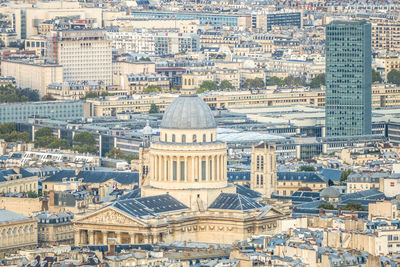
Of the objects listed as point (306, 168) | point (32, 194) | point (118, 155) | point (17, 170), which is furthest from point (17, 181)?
point (118, 155)

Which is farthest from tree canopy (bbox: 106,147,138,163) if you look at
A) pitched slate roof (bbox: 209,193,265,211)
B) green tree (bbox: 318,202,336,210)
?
pitched slate roof (bbox: 209,193,265,211)

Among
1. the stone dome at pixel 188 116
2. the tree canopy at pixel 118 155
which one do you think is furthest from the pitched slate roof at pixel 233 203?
the tree canopy at pixel 118 155

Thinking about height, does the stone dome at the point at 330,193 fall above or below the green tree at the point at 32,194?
above

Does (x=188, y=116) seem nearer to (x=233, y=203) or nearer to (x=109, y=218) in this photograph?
(x=233, y=203)

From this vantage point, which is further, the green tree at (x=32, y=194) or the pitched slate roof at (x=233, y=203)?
the green tree at (x=32, y=194)

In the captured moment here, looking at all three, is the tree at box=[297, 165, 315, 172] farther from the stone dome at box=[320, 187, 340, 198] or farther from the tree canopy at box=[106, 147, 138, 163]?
the tree canopy at box=[106, 147, 138, 163]

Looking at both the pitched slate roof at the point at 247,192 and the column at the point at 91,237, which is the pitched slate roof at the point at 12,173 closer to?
the pitched slate roof at the point at 247,192

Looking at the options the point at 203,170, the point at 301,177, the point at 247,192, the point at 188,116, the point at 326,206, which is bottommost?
the point at 326,206

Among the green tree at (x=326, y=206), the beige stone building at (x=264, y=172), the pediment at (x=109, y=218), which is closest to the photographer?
the pediment at (x=109, y=218)
